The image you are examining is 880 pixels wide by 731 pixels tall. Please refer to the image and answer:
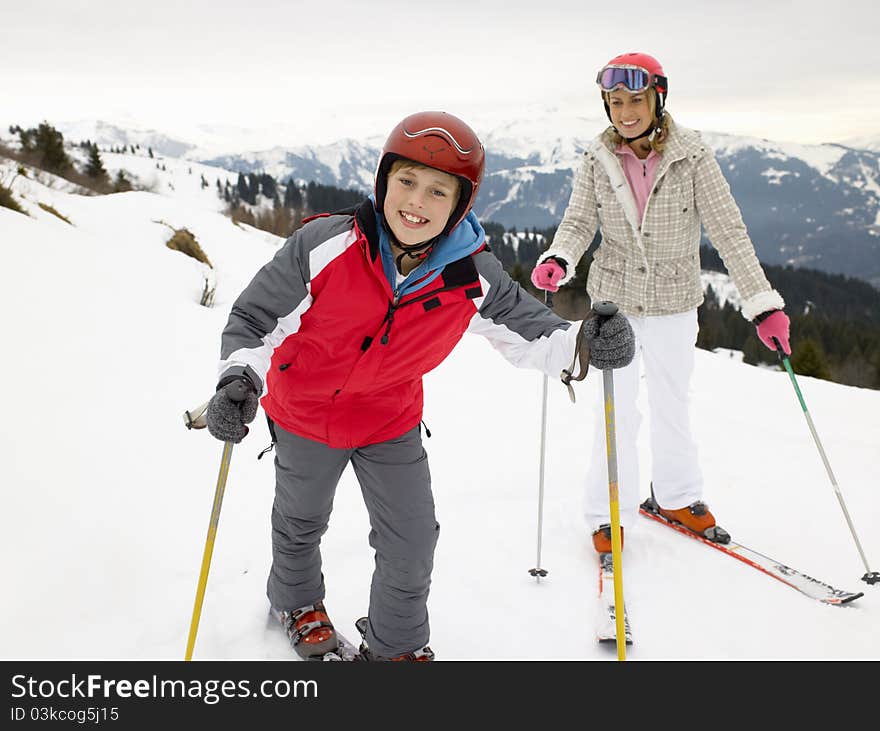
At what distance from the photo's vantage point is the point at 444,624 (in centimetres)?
289

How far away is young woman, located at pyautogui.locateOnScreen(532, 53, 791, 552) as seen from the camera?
122 inches

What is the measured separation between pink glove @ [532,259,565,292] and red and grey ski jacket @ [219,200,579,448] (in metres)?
0.81

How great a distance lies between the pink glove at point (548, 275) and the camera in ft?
10.8

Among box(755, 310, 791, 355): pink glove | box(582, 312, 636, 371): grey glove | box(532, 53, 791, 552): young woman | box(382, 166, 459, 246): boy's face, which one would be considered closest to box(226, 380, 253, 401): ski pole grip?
box(382, 166, 459, 246): boy's face

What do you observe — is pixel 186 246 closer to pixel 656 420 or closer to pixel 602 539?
pixel 656 420

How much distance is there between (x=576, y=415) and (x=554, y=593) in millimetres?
2979

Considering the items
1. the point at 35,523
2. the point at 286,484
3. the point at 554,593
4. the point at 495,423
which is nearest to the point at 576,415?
the point at 495,423

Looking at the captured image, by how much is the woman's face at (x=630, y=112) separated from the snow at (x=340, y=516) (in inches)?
65.8

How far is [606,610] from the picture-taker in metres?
2.96

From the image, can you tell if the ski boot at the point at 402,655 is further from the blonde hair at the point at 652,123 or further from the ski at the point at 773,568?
the blonde hair at the point at 652,123

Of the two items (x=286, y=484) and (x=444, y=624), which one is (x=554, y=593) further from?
(x=286, y=484)

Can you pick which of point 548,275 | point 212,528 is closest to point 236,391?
point 212,528

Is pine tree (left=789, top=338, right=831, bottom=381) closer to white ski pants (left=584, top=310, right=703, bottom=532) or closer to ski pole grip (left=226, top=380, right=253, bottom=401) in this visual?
white ski pants (left=584, top=310, right=703, bottom=532)
